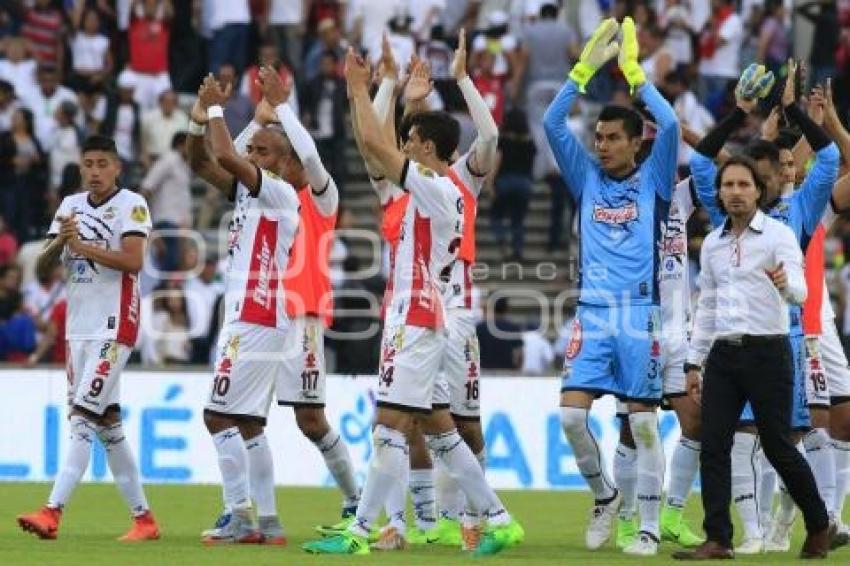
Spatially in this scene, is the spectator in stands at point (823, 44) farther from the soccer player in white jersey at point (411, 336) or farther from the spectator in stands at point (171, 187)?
the soccer player in white jersey at point (411, 336)

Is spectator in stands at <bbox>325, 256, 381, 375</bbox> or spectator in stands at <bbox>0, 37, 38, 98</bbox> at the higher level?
spectator in stands at <bbox>0, 37, 38, 98</bbox>

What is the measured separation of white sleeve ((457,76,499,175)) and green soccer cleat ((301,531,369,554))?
2923 millimetres

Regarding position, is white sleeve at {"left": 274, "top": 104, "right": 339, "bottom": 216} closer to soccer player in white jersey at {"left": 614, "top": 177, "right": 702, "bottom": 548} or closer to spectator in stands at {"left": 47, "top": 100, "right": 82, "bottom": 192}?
soccer player in white jersey at {"left": 614, "top": 177, "right": 702, "bottom": 548}

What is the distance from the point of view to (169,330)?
24547 mm

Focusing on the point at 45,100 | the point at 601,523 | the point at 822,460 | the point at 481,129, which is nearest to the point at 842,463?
the point at 822,460

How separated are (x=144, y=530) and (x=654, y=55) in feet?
47.7

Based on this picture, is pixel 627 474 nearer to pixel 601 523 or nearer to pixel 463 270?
pixel 601 523

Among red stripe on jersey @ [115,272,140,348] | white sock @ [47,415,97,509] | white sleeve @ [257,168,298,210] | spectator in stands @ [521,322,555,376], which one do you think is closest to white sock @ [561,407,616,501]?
white sleeve @ [257,168,298,210]

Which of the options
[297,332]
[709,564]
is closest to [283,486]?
[297,332]

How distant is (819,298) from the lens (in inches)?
623

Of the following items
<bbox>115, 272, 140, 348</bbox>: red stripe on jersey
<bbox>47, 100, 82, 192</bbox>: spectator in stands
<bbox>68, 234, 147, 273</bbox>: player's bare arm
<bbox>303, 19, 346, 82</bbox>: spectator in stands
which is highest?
<bbox>303, 19, 346, 82</bbox>: spectator in stands

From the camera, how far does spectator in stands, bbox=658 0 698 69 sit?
94.9 feet

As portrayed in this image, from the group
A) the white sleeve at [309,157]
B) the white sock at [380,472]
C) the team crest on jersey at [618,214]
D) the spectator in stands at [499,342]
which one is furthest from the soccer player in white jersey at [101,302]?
the spectator in stands at [499,342]

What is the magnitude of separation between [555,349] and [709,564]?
12.2 meters
